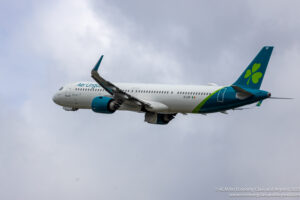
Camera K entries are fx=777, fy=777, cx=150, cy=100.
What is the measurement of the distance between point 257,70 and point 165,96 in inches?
400

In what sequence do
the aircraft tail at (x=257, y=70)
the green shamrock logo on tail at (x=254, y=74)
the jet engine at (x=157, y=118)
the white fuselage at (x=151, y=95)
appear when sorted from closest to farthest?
the aircraft tail at (x=257, y=70)
the green shamrock logo on tail at (x=254, y=74)
the white fuselage at (x=151, y=95)
the jet engine at (x=157, y=118)

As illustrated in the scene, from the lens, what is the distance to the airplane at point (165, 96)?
2933 inches

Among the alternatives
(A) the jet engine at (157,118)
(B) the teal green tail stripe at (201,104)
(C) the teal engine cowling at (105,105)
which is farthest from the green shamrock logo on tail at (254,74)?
(C) the teal engine cowling at (105,105)

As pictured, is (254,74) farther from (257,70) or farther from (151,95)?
(151,95)

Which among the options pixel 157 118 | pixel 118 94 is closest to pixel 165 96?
pixel 118 94

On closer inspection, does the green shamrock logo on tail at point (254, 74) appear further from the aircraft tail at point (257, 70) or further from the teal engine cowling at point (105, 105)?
the teal engine cowling at point (105, 105)

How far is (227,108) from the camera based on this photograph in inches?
Result: 3004

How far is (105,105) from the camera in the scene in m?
79.1

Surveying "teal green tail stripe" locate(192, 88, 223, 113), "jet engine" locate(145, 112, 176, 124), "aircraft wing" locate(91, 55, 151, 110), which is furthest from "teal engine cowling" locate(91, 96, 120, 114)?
"teal green tail stripe" locate(192, 88, 223, 113)

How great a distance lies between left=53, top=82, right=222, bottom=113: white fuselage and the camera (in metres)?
77.4

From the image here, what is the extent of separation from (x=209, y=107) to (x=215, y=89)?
1.88 m

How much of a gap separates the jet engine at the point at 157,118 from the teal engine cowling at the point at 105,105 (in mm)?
5775

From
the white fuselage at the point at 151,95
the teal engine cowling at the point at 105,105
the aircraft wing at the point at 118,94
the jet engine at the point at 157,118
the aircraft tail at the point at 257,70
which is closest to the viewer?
the aircraft tail at the point at 257,70

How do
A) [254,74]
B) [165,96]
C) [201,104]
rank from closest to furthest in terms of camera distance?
[254,74] < [201,104] < [165,96]
